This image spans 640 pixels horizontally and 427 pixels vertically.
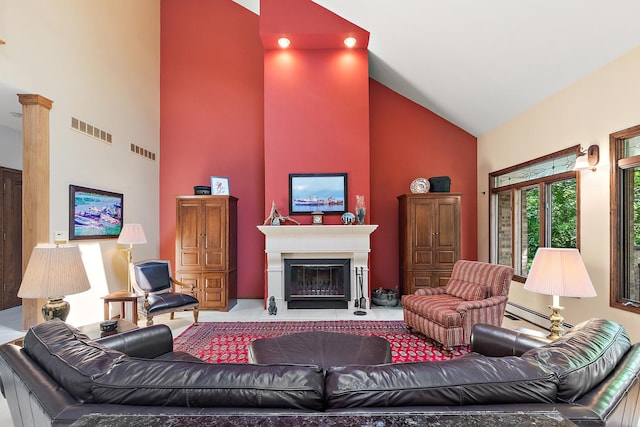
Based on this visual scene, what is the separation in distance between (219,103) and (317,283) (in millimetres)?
3765

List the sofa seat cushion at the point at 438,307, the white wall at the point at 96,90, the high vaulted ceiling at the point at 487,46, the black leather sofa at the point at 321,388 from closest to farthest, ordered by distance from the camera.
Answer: the black leather sofa at the point at 321,388, the high vaulted ceiling at the point at 487,46, the sofa seat cushion at the point at 438,307, the white wall at the point at 96,90

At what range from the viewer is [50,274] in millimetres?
2072

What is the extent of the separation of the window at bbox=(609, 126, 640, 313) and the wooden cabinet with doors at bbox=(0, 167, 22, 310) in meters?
7.97

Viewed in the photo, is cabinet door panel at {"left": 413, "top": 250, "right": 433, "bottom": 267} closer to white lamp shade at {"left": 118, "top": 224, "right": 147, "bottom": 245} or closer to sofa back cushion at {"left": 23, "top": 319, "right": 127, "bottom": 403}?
white lamp shade at {"left": 118, "top": 224, "right": 147, "bottom": 245}

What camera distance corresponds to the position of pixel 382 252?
591cm

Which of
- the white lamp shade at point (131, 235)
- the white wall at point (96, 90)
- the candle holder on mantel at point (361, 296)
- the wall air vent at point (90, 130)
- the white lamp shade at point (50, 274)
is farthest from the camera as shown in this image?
the candle holder on mantel at point (361, 296)

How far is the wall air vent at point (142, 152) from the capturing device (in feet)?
17.2

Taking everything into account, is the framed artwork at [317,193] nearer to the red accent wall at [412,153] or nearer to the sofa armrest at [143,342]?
the red accent wall at [412,153]

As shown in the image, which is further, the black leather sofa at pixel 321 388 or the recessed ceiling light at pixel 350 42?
the recessed ceiling light at pixel 350 42

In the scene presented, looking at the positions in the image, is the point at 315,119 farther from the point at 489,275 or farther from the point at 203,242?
the point at 489,275

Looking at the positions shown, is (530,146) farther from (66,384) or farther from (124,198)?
(124,198)

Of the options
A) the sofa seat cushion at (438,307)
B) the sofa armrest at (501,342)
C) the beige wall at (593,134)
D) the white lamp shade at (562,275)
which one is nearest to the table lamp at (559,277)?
the white lamp shade at (562,275)

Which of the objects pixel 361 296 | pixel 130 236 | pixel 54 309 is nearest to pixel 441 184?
pixel 361 296

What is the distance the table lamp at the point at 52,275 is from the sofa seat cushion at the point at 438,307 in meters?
3.14
